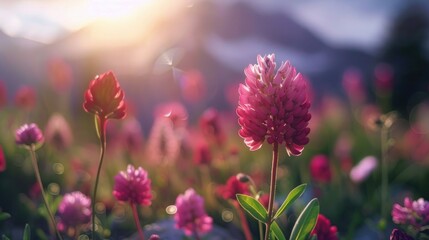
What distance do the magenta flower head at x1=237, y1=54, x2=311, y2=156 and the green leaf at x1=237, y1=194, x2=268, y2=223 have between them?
0.21m

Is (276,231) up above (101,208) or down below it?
above

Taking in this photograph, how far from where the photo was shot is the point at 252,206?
2.12 m

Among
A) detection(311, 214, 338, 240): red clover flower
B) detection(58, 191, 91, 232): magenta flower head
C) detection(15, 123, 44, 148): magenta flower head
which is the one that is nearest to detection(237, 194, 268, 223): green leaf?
detection(311, 214, 338, 240): red clover flower

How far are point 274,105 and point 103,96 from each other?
0.65 meters

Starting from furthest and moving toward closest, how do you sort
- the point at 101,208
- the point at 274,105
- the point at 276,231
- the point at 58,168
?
the point at 58,168
the point at 101,208
the point at 276,231
the point at 274,105

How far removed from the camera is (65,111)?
761 centimetres

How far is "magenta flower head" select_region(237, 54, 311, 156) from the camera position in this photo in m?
1.99

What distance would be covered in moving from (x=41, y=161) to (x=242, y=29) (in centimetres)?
1061

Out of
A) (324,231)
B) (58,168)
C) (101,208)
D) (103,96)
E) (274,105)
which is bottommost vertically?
(58,168)

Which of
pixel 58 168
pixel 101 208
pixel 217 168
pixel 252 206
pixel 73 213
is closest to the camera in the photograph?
pixel 252 206

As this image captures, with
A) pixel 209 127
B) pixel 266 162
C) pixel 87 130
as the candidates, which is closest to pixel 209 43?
pixel 87 130

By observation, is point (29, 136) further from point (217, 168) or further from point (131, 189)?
point (217, 168)

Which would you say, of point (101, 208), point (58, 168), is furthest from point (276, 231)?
point (58, 168)

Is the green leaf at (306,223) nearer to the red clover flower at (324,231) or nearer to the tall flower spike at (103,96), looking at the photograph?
the red clover flower at (324,231)
